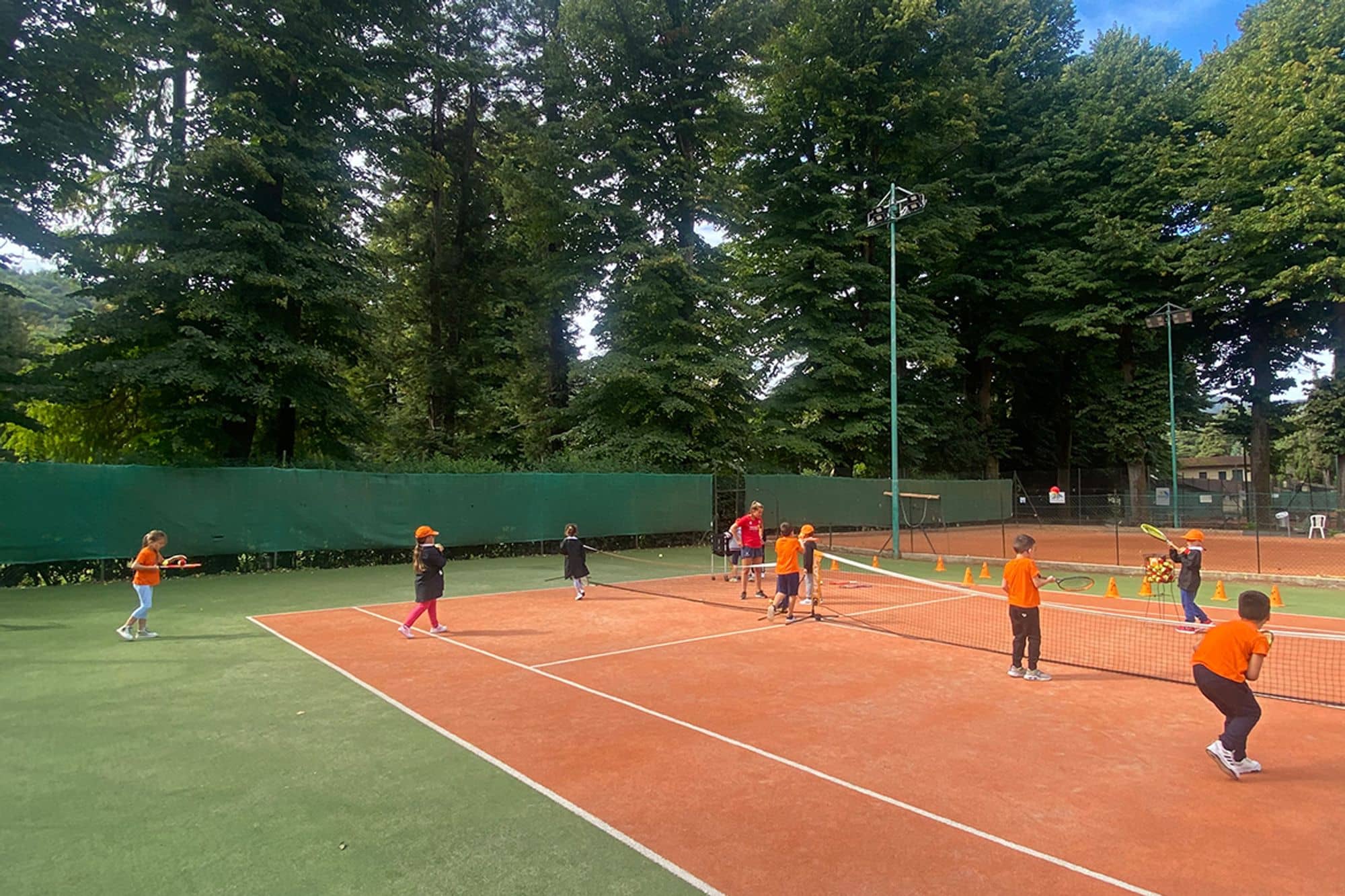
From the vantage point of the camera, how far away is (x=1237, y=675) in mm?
4992

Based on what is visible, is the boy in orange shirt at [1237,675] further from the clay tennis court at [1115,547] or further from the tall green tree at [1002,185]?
the tall green tree at [1002,185]

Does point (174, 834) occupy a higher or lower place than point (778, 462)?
lower

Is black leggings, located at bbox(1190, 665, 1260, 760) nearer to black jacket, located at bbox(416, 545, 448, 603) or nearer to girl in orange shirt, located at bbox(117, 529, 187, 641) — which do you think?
black jacket, located at bbox(416, 545, 448, 603)

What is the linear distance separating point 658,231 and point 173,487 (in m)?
19.7

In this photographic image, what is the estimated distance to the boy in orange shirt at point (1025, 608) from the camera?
772cm

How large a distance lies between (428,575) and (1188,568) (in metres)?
Answer: 10.4

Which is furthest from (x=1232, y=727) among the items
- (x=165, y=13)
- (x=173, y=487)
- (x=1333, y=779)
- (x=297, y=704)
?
(x=165, y=13)

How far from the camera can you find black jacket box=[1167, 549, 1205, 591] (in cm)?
995

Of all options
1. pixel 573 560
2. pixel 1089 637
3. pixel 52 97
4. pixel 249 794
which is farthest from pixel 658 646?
pixel 52 97

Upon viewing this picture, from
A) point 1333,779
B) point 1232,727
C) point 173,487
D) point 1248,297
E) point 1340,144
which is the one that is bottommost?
point 1333,779

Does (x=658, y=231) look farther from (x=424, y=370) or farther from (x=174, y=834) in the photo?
(x=174, y=834)

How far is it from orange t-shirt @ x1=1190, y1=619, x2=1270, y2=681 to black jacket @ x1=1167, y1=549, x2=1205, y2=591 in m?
5.59

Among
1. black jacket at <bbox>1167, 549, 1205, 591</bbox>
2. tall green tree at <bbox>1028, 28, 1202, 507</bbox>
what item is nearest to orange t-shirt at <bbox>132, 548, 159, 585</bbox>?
black jacket at <bbox>1167, 549, 1205, 591</bbox>

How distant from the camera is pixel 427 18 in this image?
77.8ft
